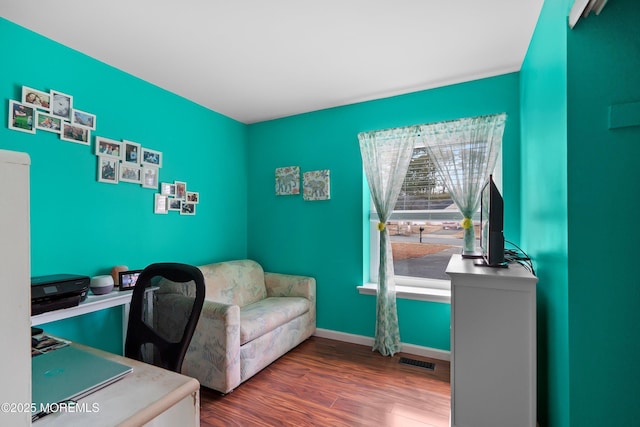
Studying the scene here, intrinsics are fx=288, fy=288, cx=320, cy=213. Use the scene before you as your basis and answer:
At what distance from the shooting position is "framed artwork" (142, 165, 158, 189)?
2.57 m

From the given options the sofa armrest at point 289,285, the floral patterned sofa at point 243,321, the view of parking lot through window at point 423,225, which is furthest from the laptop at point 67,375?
the view of parking lot through window at point 423,225

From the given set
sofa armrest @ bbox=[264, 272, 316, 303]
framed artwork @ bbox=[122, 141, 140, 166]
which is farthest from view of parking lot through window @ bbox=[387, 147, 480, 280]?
framed artwork @ bbox=[122, 141, 140, 166]

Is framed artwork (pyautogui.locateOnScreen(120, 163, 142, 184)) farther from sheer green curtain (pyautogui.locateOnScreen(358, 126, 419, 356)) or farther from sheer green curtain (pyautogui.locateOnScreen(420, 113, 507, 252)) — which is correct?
sheer green curtain (pyautogui.locateOnScreen(420, 113, 507, 252))

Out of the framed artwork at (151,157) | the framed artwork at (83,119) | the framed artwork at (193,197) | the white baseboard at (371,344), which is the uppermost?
the framed artwork at (83,119)

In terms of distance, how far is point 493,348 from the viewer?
5.18 ft

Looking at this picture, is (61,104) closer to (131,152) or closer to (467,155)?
(131,152)

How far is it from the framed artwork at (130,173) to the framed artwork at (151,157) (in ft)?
0.33

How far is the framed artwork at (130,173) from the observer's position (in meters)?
2.41

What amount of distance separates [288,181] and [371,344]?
2017 millimetres

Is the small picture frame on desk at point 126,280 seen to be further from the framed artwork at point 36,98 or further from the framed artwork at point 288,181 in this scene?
the framed artwork at point 288,181

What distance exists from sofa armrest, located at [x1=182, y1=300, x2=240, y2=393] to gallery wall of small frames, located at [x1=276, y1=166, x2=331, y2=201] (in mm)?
1558

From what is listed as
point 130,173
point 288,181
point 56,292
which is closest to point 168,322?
point 56,292

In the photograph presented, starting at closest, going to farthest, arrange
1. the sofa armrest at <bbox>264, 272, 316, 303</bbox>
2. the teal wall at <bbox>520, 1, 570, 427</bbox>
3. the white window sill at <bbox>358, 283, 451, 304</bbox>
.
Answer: the teal wall at <bbox>520, 1, 570, 427</bbox> → the white window sill at <bbox>358, 283, 451, 304</bbox> → the sofa armrest at <bbox>264, 272, 316, 303</bbox>

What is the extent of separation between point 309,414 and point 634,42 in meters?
A: 2.57
